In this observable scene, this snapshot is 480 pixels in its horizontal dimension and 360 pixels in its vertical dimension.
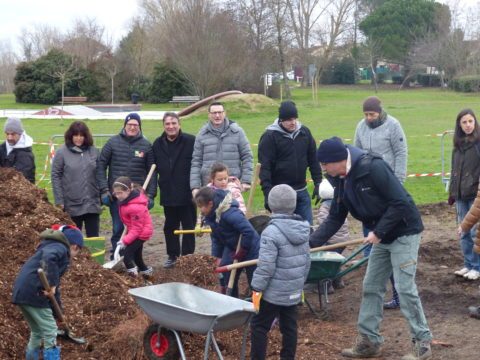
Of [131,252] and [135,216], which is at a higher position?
[135,216]

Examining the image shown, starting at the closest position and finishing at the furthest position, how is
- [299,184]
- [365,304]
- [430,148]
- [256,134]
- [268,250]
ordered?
[268,250] → [365,304] → [299,184] → [430,148] → [256,134]

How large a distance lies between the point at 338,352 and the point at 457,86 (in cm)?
5121

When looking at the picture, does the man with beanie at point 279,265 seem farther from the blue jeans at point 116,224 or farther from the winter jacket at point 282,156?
the blue jeans at point 116,224

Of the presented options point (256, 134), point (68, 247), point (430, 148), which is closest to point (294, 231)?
point (68, 247)

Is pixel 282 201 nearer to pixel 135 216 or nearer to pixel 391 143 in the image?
pixel 391 143

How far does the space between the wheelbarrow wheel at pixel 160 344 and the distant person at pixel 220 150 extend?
3036 mm

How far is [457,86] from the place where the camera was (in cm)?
5453

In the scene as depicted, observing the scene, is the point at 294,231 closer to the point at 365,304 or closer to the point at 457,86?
the point at 365,304

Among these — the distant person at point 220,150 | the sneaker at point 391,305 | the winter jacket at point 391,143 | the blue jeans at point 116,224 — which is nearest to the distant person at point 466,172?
the winter jacket at point 391,143

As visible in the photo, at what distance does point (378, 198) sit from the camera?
18.1 ft

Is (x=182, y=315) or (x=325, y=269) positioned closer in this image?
(x=182, y=315)

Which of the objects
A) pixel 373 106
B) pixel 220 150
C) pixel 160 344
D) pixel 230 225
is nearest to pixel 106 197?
pixel 220 150

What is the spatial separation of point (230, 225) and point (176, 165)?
2.70 meters

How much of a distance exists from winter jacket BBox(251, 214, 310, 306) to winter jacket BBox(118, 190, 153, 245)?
9.44 feet
